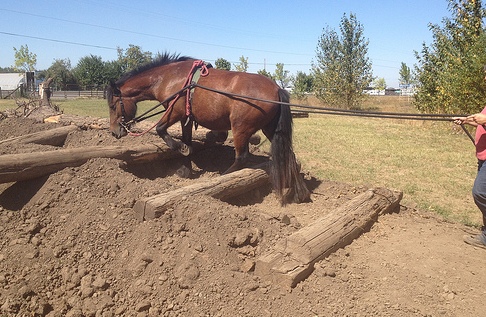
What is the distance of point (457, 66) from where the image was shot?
1517 cm

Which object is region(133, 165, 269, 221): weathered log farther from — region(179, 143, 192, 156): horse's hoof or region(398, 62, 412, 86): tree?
region(398, 62, 412, 86): tree

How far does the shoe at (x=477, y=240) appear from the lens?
4700 mm

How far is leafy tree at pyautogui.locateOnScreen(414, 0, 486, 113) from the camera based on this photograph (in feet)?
45.3

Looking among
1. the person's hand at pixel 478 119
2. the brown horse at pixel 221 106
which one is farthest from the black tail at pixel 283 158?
the person's hand at pixel 478 119

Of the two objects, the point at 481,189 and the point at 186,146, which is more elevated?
the point at 186,146

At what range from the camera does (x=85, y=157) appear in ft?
18.1

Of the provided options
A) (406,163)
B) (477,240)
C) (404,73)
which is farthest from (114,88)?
(404,73)

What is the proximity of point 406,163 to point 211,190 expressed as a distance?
6138 millimetres

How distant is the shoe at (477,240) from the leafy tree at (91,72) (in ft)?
206

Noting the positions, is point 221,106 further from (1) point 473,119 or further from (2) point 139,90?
(1) point 473,119

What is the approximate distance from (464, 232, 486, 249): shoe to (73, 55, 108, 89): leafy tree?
206 ft

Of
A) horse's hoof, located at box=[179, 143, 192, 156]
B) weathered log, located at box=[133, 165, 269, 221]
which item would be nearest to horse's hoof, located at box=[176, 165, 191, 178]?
horse's hoof, located at box=[179, 143, 192, 156]

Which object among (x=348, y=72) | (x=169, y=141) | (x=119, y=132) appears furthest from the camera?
(x=348, y=72)

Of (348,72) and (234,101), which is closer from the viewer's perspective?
(234,101)
